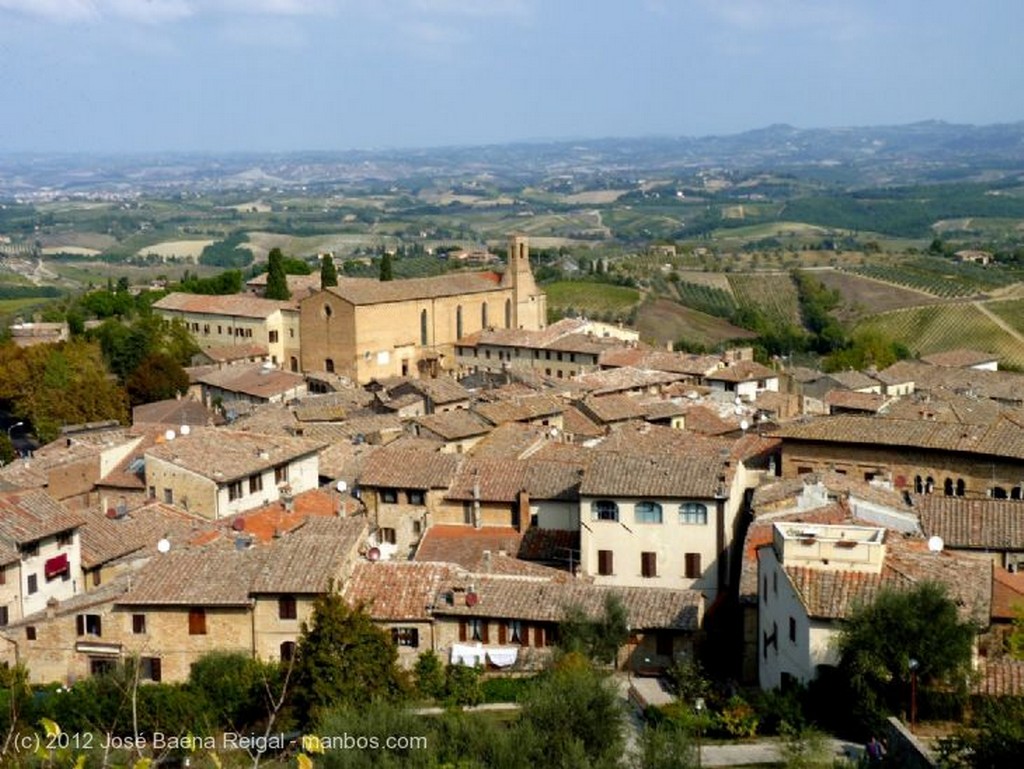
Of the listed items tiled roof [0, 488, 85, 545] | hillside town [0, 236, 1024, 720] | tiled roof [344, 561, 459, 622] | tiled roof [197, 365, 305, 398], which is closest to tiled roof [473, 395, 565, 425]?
hillside town [0, 236, 1024, 720]

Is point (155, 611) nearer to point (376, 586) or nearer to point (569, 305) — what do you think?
point (376, 586)

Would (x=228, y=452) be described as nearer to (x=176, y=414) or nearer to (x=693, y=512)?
(x=693, y=512)

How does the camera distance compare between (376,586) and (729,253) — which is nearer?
(376,586)

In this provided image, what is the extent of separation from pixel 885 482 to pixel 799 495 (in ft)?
15.3

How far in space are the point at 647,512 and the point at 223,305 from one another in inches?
1766

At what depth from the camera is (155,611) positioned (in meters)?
22.4

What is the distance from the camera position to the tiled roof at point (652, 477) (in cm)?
2531

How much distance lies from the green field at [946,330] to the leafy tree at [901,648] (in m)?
61.0

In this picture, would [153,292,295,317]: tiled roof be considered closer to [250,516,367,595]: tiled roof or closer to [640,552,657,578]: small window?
[640,552,657,578]: small window

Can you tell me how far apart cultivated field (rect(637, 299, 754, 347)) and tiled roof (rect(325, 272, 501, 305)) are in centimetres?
1317

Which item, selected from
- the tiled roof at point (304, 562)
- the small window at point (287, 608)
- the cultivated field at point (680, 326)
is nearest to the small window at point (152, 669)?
the tiled roof at point (304, 562)

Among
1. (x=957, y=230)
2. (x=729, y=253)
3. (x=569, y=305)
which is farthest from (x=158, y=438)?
(x=957, y=230)

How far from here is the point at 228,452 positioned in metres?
32.3

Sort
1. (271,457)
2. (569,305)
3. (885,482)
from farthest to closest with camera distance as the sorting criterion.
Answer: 1. (569,305)
2. (271,457)
3. (885,482)
